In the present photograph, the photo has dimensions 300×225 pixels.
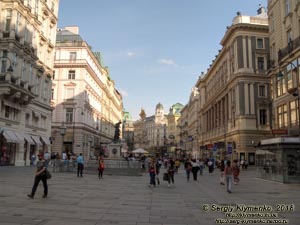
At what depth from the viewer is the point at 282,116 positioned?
37844 mm

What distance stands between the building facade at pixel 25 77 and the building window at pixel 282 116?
31.0m

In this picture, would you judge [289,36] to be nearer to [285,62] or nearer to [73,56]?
[285,62]

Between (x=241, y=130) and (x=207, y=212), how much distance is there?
141ft

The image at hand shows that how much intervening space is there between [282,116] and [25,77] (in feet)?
106

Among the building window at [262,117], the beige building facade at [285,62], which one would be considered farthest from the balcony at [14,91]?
the building window at [262,117]

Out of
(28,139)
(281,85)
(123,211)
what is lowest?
(123,211)

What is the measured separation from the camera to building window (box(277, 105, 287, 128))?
1462 inches

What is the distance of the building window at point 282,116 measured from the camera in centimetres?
3712

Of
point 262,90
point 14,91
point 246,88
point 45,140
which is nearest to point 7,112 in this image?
point 14,91

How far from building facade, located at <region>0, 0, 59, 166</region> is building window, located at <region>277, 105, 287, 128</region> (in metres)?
31.0

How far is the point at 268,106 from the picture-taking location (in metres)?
53.1

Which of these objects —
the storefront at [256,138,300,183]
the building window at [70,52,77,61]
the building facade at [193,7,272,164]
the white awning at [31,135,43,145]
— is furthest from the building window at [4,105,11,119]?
the building facade at [193,7,272,164]

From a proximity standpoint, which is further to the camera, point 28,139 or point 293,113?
point 28,139

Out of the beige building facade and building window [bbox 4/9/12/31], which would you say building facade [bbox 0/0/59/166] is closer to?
building window [bbox 4/9/12/31]
